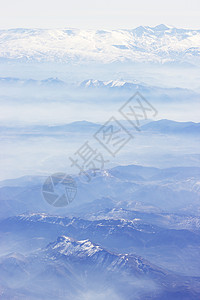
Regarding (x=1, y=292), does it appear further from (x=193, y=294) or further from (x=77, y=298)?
(x=193, y=294)

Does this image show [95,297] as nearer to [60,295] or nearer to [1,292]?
[60,295]

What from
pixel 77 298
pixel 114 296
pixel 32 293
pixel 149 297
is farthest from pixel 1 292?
pixel 149 297

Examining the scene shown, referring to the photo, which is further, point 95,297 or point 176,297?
point 95,297

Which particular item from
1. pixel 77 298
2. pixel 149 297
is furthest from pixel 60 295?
pixel 149 297

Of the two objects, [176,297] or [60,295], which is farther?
[60,295]

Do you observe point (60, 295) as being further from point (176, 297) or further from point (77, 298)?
point (176, 297)

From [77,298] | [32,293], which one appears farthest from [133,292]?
[32,293]

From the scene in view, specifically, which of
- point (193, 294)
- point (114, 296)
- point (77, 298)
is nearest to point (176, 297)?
point (193, 294)
